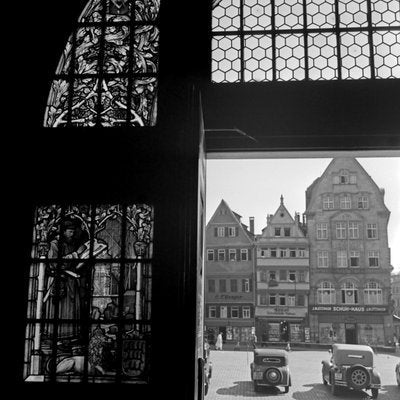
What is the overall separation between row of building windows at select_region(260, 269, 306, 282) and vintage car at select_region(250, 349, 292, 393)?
13261 mm

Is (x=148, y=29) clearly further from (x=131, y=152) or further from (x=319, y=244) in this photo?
(x=319, y=244)

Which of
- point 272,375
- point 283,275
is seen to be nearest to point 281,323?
point 283,275

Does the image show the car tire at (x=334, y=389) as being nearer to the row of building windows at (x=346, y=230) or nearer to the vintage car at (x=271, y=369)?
the vintage car at (x=271, y=369)

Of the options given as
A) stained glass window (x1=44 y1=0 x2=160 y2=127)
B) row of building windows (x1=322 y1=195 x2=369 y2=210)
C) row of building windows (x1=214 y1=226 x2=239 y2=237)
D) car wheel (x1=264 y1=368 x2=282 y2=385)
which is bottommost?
car wheel (x1=264 y1=368 x2=282 y2=385)

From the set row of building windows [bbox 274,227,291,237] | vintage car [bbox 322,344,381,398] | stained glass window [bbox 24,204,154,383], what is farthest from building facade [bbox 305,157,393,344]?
stained glass window [bbox 24,204,154,383]

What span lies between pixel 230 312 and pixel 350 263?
635 cm

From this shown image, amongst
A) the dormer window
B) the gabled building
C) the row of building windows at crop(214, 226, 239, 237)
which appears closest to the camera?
the gabled building

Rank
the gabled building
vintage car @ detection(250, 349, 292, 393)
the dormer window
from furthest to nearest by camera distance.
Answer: the dormer window < the gabled building < vintage car @ detection(250, 349, 292, 393)

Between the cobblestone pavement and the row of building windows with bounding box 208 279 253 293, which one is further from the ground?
the row of building windows with bounding box 208 279 253 293

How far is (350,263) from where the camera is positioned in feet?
82.6

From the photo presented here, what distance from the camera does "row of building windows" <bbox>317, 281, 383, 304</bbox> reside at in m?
25.1

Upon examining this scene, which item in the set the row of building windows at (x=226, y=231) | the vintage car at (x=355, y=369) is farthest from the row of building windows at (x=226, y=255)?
the vintage car at (x=355, y=369)

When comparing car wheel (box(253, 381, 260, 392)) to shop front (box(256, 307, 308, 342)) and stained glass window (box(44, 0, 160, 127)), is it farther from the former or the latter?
shop front (box(256, 307, 308, 342))

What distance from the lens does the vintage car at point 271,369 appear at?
11906mm
